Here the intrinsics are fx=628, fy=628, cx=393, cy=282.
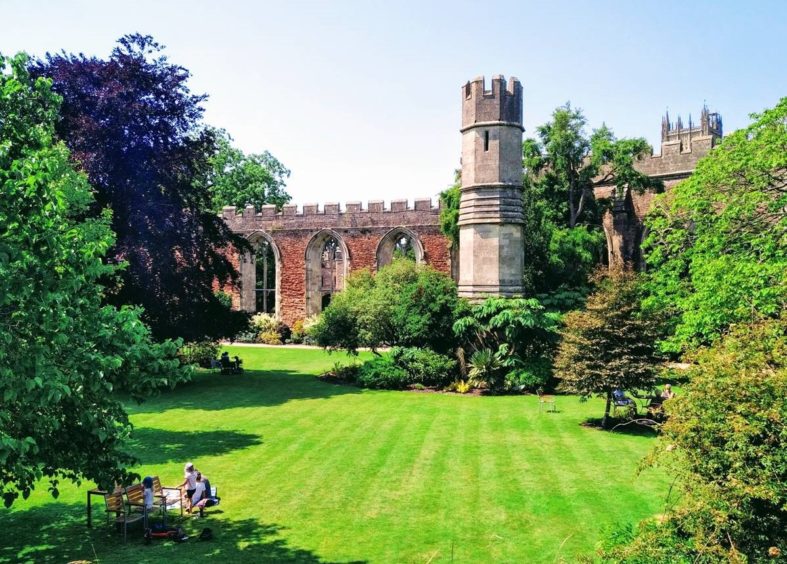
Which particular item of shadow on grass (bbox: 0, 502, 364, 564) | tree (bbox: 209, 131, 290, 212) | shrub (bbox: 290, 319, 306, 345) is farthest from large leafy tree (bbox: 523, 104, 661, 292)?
tree (bbox: 209, 131, 290, 212)

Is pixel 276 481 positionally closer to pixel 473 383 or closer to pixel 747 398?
pixel 747 398

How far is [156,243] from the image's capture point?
20469 millimetres

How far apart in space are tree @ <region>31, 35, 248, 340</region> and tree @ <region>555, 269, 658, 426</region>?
Answer: 12.5 meters

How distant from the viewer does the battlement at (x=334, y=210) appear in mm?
33812

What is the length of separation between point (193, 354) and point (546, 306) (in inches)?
568

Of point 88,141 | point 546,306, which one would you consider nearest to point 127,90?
point 88,141

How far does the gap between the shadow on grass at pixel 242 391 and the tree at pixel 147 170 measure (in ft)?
6.12

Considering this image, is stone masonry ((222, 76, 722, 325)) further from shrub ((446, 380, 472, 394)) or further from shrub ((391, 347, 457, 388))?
shrub ((446, 380, 472, 394))

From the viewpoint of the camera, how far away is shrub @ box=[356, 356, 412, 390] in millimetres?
20531

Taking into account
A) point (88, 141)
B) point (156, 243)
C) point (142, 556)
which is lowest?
point (142, 556)

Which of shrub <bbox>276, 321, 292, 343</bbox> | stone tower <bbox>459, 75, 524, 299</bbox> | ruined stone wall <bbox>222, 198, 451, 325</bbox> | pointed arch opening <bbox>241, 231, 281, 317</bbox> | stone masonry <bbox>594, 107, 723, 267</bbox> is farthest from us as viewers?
pointed arch opening <bbox>241, 231, 281, 317</bbox>

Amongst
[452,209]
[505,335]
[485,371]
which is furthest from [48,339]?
[452,209]

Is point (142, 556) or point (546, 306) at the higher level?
point (546, 306)

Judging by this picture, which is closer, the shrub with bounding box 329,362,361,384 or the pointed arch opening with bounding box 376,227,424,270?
the shrub with bounding box 329,362,361,384
